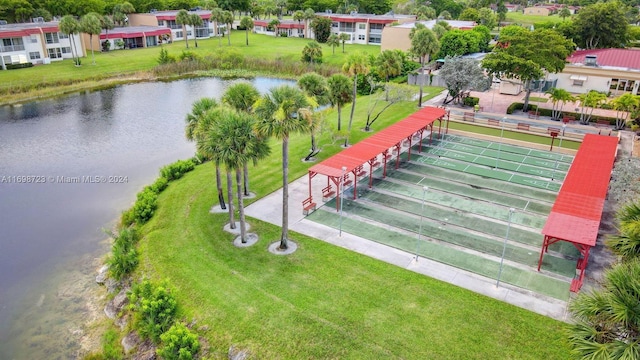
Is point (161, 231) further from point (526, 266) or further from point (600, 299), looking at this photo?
point (600, 299)

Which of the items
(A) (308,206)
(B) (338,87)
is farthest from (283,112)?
(B) (338,87)

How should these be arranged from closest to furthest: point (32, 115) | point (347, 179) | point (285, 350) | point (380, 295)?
point (285, 350) → point (380, 295) → point (347, 179) → point (32, 115)

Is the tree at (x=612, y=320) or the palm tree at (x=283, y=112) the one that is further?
the palm tree at (x=283, y=112)

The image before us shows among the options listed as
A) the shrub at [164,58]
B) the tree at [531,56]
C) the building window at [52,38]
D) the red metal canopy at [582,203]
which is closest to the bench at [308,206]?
the red metal canopy at [582,203]

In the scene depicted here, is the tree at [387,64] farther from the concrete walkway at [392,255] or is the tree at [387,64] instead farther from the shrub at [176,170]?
the shrub at [176,170]

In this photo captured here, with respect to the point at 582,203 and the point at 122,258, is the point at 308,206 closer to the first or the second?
the point at 122,258

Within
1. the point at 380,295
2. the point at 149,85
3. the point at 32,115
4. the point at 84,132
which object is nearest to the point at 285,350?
the point at 380,295

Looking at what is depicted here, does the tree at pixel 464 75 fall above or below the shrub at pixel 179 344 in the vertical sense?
above
